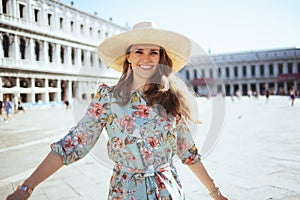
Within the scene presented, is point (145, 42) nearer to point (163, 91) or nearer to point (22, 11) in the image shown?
point (163, 91)

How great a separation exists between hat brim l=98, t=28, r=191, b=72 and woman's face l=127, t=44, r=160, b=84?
0.03 m

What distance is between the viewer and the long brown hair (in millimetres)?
1438

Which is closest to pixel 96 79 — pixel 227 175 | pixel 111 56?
pixel 111 56

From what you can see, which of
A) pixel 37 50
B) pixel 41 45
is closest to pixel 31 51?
pixel 37 50

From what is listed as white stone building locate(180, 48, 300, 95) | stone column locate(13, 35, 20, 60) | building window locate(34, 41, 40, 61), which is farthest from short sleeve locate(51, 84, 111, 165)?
white stone building locate(180, 48, 300, 95)

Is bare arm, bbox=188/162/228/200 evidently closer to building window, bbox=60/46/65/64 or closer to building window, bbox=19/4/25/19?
building window, bbox=19/4/25/19

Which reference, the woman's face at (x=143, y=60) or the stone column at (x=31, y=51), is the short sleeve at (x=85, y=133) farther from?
the stone column at (x=31, y=51)

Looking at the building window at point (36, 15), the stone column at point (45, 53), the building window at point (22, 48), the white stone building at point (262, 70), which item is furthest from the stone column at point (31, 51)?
the white stone building at point (262, 70)

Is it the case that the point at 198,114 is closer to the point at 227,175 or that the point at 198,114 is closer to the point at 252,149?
the point at 227,175

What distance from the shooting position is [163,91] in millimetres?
1473

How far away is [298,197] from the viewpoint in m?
2.97

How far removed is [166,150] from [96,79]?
599 mm

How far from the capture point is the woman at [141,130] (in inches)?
52.8

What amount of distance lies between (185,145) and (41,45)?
34160 mm
